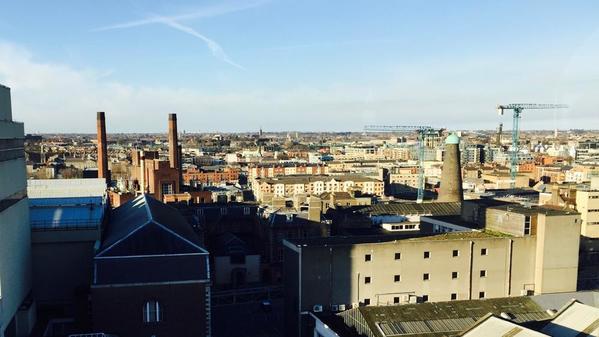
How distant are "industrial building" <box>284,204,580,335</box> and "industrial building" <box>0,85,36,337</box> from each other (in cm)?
1901

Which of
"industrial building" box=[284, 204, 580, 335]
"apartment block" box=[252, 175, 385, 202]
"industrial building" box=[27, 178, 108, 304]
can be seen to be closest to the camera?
"industrial building" box=[27, 178, 108, 304]

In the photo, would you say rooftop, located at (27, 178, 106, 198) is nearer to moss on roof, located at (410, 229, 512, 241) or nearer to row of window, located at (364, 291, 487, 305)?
row of window, located at (364, 291, 487, 305)

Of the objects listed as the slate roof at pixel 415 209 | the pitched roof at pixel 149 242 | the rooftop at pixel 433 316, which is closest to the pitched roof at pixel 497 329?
the rooftop at pixel 433 316

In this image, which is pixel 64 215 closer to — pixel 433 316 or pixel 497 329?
pixel 433 316

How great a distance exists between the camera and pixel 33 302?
39.2 meters

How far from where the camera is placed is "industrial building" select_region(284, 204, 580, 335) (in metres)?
41.8

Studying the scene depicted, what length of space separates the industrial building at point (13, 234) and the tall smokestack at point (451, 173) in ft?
185

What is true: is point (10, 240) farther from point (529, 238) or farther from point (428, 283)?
point (529, 238)

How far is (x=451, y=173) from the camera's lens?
7919cm

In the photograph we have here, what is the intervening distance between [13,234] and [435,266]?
100.0 feet

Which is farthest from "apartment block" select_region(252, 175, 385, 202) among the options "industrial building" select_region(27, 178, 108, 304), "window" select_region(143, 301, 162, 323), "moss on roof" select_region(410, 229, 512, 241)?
"window" select_region(143, 301, 162, 323)

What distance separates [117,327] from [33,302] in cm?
796

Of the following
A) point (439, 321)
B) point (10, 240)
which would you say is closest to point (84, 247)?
point (10, 240)

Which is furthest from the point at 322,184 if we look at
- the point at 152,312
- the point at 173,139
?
the point at 152,312
